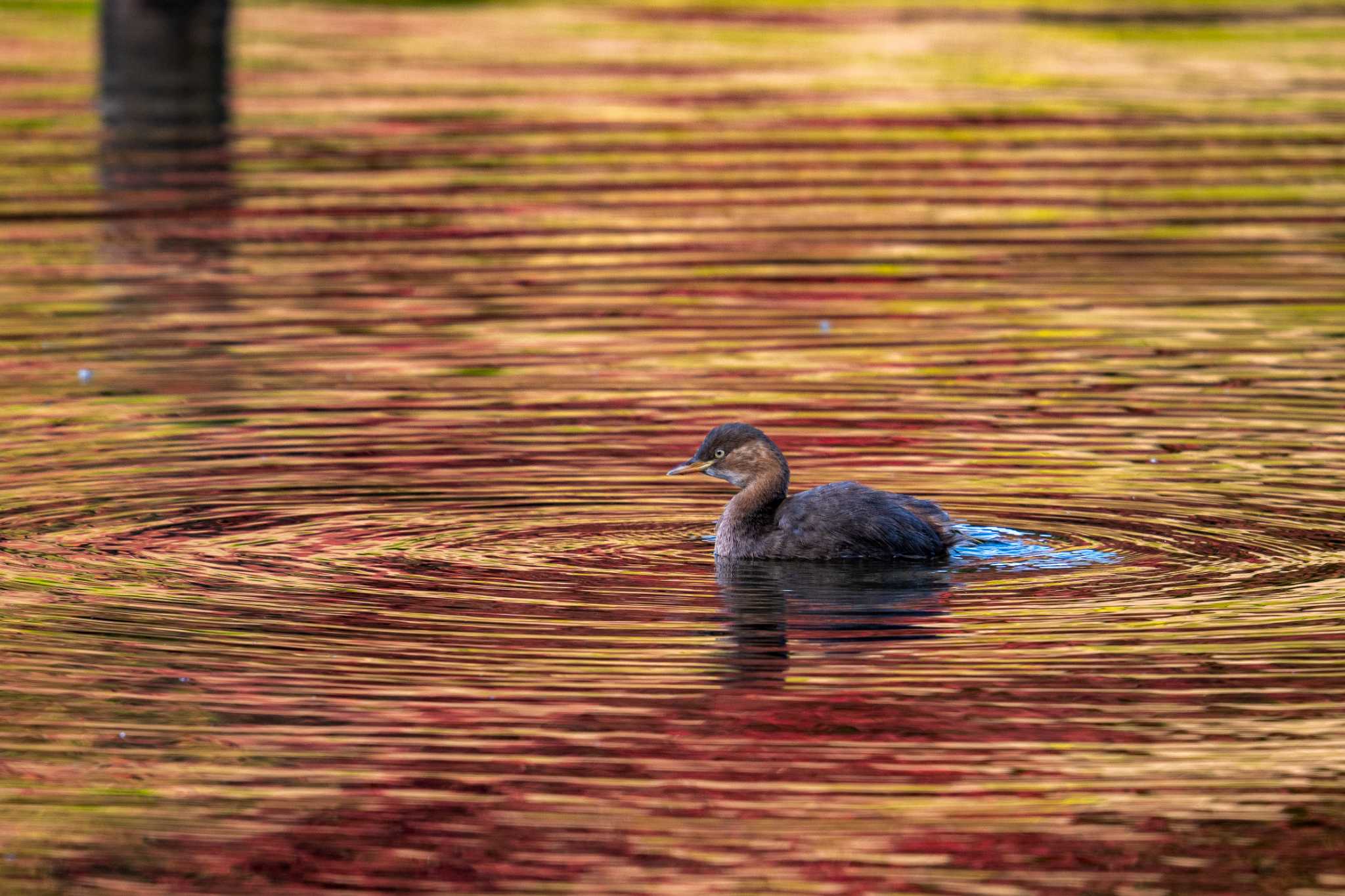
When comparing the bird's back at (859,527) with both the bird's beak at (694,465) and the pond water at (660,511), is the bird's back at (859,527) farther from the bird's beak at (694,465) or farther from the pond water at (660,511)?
the bird's beak at (694,465)

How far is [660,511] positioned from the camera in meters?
13.0

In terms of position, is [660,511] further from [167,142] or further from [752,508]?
[167,142]

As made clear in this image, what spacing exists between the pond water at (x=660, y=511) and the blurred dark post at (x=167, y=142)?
175 mm

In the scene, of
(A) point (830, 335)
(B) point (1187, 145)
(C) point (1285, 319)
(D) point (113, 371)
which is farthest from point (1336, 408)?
(B) point (1187, 145)

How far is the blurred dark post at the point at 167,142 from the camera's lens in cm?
2138

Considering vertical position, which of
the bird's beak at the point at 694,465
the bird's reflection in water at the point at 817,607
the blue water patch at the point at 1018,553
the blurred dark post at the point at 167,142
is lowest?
the bird's reflection in water at the point at 817,607

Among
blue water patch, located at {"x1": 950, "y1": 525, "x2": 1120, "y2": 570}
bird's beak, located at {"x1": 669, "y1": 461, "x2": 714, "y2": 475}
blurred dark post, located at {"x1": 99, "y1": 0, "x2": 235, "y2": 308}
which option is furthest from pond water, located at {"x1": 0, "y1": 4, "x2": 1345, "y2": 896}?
bird's beak, located at {"x1": 669, "y1": 461, "x2": 714, "y2": 475}

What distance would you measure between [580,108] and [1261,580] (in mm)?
19599

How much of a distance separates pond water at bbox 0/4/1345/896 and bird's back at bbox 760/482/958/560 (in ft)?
0.35

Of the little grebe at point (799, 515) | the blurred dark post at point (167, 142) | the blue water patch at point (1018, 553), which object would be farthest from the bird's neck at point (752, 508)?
the blurred dark post at point (167, 142)

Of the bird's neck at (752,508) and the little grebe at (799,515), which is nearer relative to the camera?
the little grebe at (799,515)

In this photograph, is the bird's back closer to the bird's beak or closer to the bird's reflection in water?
the bird's reflection in water

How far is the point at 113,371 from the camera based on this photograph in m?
16.8

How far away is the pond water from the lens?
8.42 meters
